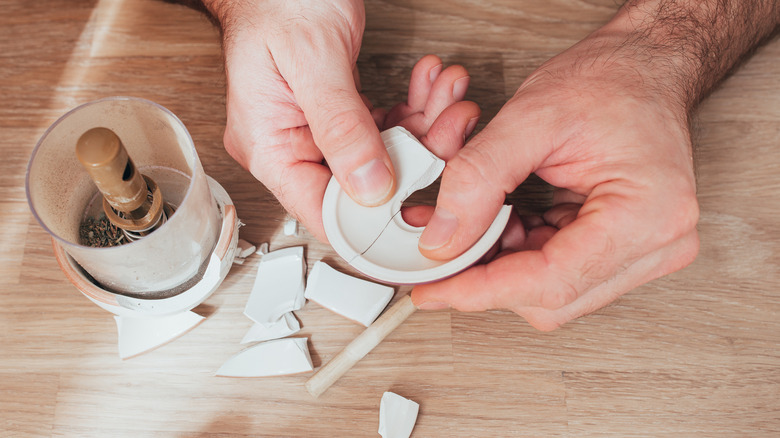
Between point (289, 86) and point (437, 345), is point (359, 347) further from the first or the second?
point (289, 86)

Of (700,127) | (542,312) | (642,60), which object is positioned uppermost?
(642,60)

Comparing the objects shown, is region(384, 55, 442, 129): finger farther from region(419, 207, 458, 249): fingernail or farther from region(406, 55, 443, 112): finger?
region(419, 207, 458, 249): fingernail

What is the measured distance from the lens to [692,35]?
0.72 meters

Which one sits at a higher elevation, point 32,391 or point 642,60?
point 642,60

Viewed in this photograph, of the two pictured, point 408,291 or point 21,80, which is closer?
point 408,291

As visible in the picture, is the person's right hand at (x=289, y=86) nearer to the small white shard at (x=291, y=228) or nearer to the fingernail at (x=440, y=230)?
the small white shard at (x=291, y=228)

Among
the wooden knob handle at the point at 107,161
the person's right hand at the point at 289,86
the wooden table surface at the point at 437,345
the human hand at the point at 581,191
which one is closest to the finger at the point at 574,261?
the human hand at the point at 581,191

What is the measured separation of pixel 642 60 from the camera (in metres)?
0.67

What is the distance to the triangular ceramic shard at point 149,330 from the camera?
657 mm

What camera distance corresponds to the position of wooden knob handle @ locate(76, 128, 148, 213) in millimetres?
385

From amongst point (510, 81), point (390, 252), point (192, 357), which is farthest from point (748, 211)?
point (192, 357)

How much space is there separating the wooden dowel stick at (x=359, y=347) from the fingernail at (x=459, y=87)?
0.26 meters

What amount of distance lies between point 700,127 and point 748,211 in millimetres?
129

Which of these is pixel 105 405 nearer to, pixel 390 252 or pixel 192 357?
pixel 192 357
